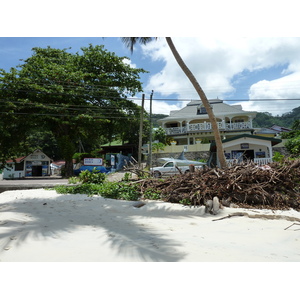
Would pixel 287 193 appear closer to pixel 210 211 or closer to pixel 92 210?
pixel 210 211

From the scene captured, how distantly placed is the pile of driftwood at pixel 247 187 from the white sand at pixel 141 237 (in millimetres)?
817

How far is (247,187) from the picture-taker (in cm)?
836

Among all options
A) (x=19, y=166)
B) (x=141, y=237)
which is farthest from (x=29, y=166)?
(x=141, y=237)

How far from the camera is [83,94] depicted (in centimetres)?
2267

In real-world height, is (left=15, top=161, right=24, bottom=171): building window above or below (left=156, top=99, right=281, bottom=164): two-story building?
below

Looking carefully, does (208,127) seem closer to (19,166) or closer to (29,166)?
(29,166)

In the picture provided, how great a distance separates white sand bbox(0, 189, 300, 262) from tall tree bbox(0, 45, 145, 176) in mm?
15981

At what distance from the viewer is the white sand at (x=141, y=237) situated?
3436mm

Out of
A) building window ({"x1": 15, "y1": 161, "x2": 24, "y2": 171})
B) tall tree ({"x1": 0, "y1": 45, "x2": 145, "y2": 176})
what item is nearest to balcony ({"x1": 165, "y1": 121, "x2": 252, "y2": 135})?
tall tree ({"x1": 0, "y1": 45, "x2": 145, "y2": 176})

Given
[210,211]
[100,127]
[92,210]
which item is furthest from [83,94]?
[210,211]

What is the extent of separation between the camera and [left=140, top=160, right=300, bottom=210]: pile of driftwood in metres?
8.02

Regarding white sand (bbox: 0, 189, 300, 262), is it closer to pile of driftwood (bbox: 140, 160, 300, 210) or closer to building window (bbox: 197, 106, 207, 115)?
pile of driftwood (bbox: 140, 160, 300, 210)

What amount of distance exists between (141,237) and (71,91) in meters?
19.9

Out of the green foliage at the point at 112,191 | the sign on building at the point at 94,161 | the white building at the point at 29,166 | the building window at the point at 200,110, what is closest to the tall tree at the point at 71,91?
the sign on building at the point at 94,161
